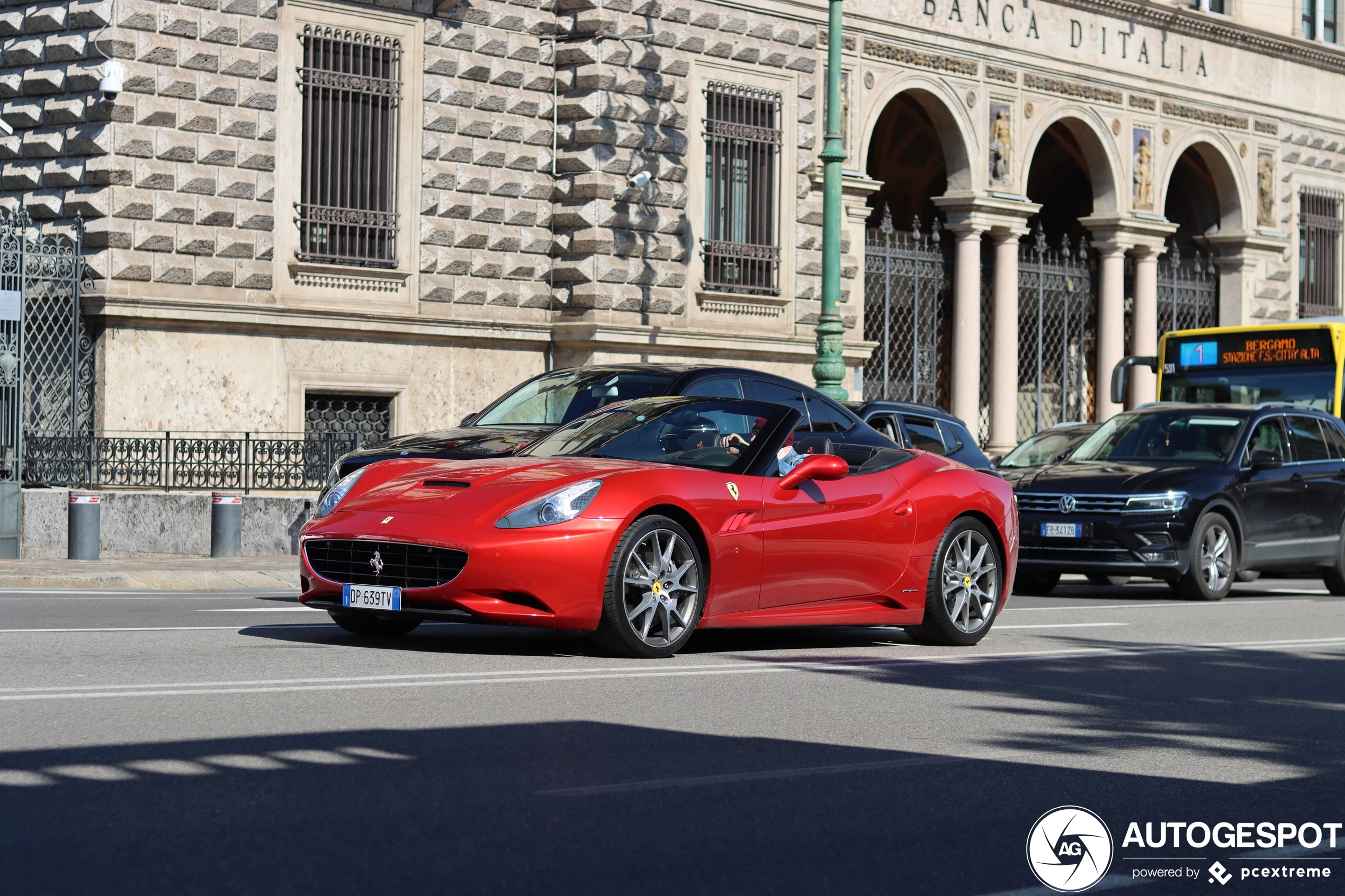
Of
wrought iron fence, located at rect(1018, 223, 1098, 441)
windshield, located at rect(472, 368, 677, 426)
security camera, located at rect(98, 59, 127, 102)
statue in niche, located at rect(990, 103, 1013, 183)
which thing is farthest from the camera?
wrought iron fence, located at rect(1018, 223, 1098, 441)

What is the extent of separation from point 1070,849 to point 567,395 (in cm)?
952

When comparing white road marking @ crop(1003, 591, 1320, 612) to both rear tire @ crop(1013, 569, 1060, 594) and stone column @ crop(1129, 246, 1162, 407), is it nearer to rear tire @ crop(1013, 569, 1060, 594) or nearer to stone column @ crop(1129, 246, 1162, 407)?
rear tire @ crop(1013, 569, 1060, 594)

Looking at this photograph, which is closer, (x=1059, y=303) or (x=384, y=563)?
(x=384, y=563)

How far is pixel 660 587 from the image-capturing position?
9.75 metres

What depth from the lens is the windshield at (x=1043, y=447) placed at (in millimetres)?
20656

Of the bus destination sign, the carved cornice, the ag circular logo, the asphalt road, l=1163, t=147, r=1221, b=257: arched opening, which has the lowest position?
the ag circular logo

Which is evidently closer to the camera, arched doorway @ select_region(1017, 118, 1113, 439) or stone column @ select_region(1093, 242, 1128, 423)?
arched doorway @ select_region(1017, 118, 1113, 439)

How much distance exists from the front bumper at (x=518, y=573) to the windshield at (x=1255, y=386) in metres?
15.6

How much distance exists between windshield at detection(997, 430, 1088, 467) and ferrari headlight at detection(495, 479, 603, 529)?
11.5 m

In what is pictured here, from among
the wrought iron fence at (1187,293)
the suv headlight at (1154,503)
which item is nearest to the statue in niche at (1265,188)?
the wrought iron fence at (1187,293)

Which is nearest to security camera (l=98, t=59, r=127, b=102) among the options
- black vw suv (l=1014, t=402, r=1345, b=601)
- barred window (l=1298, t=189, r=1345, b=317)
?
black vw suv (l=1014, t=402, r=1345, b=601)

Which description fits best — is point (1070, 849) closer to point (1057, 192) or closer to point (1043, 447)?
point (1043, 447)

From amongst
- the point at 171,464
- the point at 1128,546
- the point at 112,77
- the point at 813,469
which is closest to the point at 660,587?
the point at 813,469

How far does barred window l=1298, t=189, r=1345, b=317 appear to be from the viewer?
3791cm
